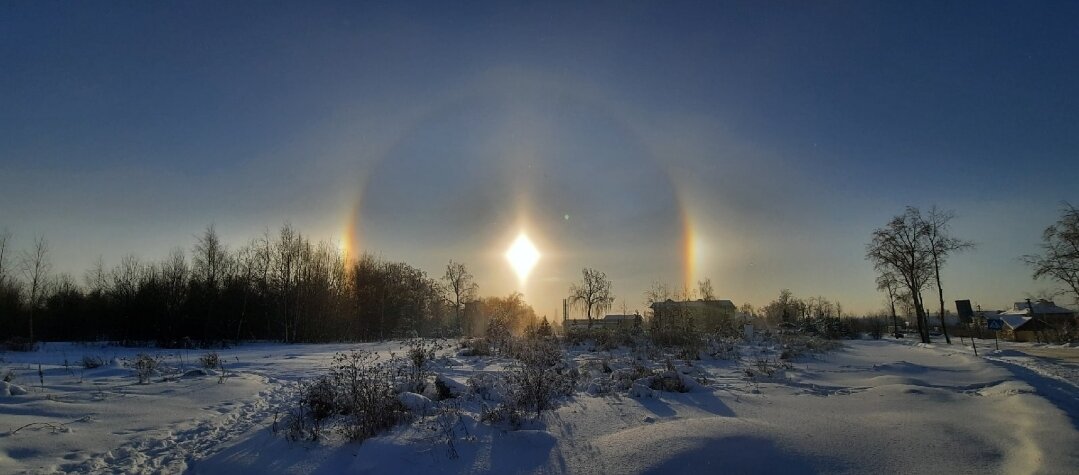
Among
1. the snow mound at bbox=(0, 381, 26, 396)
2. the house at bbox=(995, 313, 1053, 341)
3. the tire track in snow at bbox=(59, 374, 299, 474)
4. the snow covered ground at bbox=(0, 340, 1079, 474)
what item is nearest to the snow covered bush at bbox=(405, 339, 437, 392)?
the snow covered ground at bbox=(0, 340, 1079, 474)

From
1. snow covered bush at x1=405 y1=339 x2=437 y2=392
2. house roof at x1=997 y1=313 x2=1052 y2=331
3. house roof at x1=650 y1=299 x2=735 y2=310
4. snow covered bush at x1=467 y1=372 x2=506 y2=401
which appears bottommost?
snow covered bush at x1=467 y1=372 x2=506 y2=401

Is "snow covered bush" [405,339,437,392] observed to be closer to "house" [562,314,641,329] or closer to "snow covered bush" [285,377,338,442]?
"snow covered bush" [285,377,338,442]

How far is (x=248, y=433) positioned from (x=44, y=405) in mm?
3423

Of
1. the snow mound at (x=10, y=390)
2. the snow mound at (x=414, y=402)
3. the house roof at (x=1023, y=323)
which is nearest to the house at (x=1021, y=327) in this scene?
the house roof at (x=1023, y=323)

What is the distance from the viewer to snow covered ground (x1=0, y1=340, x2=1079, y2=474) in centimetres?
531

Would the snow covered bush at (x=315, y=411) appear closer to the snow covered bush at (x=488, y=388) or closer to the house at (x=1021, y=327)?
the snow covered bush at (x=488, y=388)

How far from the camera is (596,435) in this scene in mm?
6531

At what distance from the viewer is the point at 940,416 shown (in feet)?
23.4

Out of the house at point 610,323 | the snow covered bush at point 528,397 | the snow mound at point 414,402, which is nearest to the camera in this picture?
the snow covered bush at point 528,397

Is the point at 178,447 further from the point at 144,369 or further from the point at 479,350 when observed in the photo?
the point at 479,350

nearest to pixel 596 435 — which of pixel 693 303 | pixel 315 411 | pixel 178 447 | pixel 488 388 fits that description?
pixel 488 388

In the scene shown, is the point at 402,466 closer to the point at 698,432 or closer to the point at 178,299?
the point at 698,432

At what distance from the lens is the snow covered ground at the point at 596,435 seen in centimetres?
531

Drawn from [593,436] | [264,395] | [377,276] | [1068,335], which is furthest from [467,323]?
[593,436]
